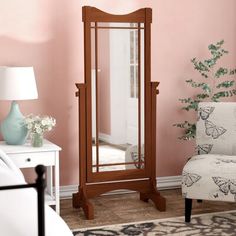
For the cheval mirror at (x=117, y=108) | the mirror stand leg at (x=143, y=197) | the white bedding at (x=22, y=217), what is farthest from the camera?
the mirror stand leg at (x=143, y=197)

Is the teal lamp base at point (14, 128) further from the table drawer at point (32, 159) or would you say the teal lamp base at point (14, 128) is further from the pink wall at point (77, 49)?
the pink wall at point (77, 49)

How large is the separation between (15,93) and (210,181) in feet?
4.97

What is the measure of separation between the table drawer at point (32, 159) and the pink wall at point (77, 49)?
63 centimetres

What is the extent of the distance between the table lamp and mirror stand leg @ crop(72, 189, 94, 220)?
0.63 m

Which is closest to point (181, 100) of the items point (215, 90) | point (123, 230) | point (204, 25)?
point (215, 90)

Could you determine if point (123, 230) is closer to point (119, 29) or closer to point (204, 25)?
point (119, 29)

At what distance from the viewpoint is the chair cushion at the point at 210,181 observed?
359 centimetres

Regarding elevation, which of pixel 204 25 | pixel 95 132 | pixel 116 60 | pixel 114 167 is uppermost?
pixel 204 25

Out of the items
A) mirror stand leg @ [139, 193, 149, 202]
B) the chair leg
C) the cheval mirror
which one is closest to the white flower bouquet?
the cheval mirror

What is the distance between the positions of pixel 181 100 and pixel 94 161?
3.36 ft

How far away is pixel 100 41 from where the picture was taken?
13.1ft

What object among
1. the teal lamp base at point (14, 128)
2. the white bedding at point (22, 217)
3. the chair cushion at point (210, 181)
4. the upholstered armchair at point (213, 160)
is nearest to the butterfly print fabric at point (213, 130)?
the upholstered armchair at point (213, 160)

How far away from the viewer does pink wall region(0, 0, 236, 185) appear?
13.7ft

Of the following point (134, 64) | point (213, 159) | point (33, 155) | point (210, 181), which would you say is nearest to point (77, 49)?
point (134, 64)
